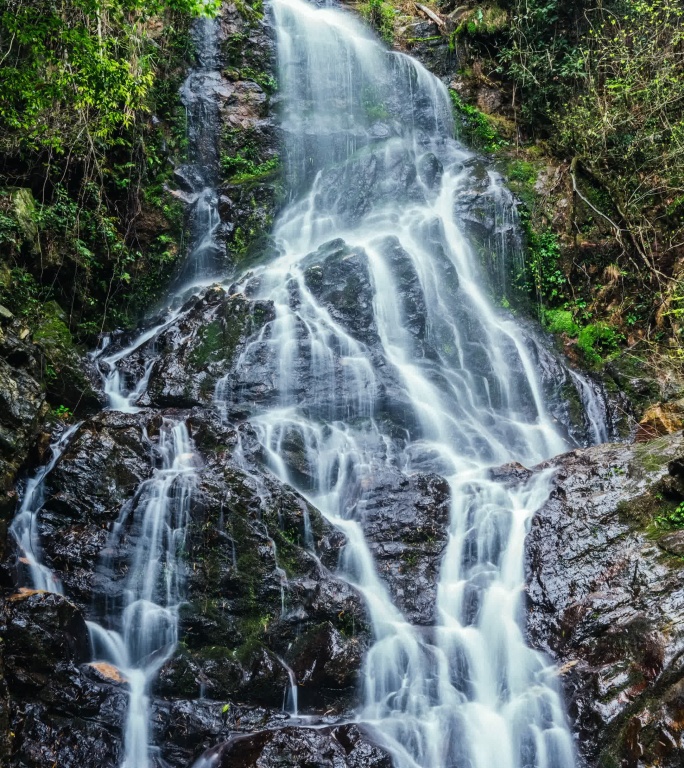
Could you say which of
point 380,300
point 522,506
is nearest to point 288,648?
point 522,506

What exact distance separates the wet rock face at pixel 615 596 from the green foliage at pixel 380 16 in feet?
51.5

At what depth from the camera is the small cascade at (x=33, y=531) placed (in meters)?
6.61

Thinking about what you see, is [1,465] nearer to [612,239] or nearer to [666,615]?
[666,615]

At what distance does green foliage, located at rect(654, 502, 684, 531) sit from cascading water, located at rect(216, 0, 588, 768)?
54.8 inches

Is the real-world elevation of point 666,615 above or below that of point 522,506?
below

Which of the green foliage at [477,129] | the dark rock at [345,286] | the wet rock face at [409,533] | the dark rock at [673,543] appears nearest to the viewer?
the dark rock at [673,543]

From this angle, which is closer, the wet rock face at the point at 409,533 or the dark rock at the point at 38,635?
the dark rock at the point at 38,635

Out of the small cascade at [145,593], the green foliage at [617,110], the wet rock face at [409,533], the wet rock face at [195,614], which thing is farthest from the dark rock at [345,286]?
the green foliage at [617,110]

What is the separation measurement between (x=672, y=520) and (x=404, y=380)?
4.67m

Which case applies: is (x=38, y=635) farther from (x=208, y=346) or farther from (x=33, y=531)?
(x=208, y=346)

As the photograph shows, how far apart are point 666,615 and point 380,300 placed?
7294mm

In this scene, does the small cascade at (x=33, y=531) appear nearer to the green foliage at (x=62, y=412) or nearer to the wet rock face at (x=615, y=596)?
the green foliage at (x=62, y=412)

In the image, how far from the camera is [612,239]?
1294 cm

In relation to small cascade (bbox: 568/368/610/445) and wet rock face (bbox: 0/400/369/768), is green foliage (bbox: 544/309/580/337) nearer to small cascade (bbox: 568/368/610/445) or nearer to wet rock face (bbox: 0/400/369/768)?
small cascade (bbox: 568/368/610/445)
